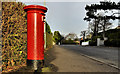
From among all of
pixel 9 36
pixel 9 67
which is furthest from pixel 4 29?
pixel 9 67

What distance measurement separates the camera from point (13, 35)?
145 inches

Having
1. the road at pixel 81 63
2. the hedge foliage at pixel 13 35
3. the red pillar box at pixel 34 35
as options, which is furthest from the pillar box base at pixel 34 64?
the road at pixel 81 63

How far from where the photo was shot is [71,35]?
234 ft

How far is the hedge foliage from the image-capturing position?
349cm

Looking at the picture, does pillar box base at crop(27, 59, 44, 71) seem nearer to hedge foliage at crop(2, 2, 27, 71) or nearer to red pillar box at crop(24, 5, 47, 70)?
red pillar box at crop(24, 5, 47, 70)

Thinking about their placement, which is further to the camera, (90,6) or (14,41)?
(90,6)

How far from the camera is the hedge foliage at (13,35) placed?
11.4ft

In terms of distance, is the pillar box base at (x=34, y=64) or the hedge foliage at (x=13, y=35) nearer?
the hedge foliage at (x=13, y=35)

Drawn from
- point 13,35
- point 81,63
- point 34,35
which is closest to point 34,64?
point 34,35

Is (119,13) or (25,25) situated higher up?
(119,13)

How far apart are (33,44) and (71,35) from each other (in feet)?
224

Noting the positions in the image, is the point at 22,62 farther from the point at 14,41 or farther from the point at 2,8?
the point at 2,8

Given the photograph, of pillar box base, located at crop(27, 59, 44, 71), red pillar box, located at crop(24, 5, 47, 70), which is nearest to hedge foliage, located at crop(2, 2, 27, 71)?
red pillar box, located at crop(24, 5, 47, 70)

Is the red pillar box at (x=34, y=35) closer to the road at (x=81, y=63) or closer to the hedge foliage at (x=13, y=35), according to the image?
the hedge foliage at (x=13, y=35)
